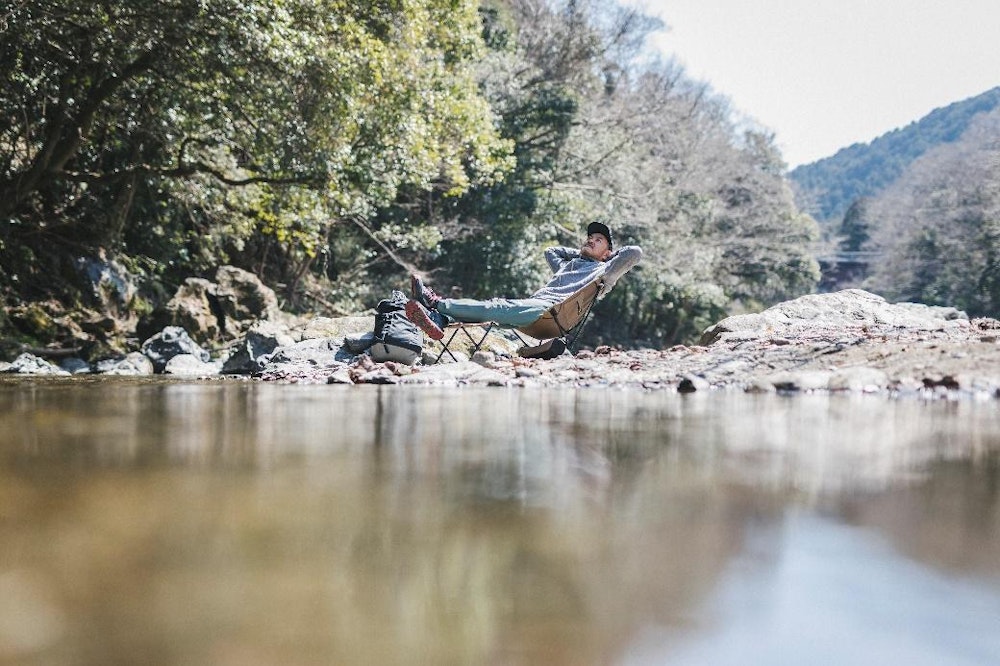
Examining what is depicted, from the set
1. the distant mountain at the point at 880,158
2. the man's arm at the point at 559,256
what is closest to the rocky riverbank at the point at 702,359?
the man's arm at the point at 559,256

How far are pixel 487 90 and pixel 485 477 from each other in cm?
1671

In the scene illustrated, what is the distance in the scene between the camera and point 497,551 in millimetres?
1029

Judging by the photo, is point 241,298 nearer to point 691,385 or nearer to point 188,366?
point 188,366

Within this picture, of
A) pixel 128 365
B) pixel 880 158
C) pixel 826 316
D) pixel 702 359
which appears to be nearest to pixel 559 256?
pixel 702 359

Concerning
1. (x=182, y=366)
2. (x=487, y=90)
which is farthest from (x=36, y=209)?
(x=487, y=90)

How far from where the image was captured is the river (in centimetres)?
74

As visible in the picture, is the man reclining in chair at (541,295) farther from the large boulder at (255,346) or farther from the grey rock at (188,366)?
the grey rock at (188,366)

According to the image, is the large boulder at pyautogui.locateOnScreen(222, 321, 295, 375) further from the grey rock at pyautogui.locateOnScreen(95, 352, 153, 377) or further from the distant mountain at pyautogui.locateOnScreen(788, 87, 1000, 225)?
the distant mountain at pyautogui.locateOnScreen(788, 87, 1000, 225)

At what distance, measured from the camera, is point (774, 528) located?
1.18 metres

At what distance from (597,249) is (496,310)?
1.53m

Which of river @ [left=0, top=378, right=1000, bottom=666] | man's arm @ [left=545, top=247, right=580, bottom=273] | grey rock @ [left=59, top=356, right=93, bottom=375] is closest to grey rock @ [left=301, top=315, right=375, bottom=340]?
man's arm @ [left=545, top=247, right=580, bottom=273]

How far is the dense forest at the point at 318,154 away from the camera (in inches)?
324

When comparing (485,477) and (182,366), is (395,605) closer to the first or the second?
(485,477)

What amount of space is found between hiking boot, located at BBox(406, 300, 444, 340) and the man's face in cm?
202
